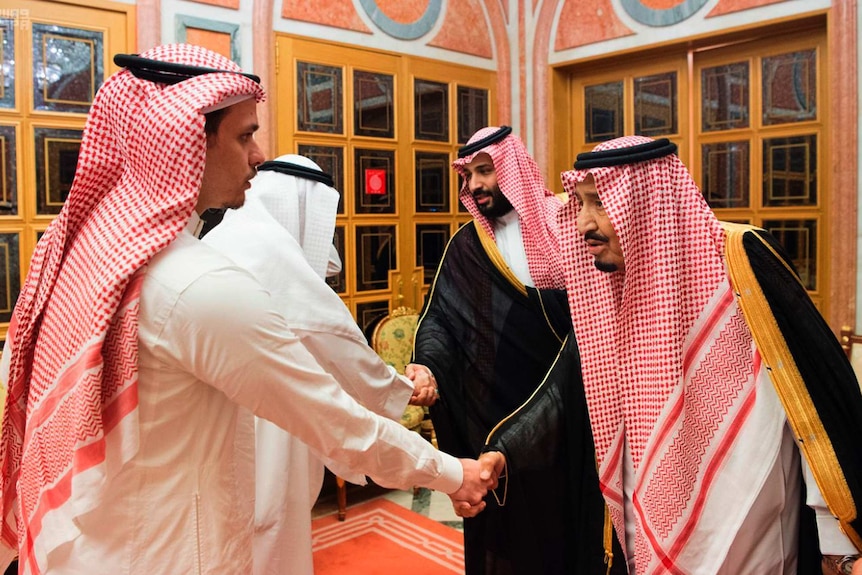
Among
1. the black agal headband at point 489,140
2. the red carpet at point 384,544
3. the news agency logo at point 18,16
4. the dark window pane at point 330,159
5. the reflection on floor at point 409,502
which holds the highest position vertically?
the news agency logo at point 18,16

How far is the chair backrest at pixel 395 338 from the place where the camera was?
4578mm

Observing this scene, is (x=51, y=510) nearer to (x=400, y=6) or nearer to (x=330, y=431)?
(x=330, y=431)

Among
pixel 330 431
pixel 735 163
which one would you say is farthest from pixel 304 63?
pixel 330 431

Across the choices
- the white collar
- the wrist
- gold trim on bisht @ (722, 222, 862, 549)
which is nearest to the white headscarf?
the white collar

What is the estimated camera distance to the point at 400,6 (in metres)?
4.85

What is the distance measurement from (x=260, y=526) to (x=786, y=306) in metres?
1.62

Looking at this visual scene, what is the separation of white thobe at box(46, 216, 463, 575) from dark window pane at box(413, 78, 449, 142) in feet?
12.3

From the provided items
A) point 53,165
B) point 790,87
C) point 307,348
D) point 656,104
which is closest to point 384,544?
point 307,348

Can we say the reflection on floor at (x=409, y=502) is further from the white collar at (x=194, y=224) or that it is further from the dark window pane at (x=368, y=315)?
the white collar at (x=194, y=224)

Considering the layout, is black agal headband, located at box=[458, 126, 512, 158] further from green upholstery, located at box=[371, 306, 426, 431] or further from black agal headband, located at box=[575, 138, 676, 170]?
green upholstery, located at box=[371, 306, 426, 431]

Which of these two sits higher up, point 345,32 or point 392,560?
point 345,32

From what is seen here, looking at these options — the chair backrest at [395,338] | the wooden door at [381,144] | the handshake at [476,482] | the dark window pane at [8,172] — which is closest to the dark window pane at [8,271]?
the dark window pane at [8,172]

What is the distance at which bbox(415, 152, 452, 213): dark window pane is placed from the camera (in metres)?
5.04

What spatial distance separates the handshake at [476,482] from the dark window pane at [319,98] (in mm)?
2995
